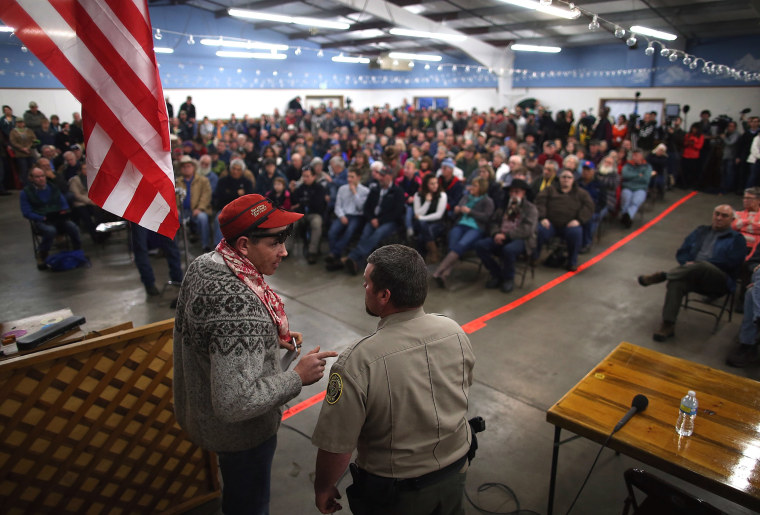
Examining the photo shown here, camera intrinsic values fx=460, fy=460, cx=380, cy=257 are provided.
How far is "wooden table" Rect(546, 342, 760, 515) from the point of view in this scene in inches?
73.6

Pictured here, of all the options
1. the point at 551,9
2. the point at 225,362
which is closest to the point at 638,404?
the point at 225,362

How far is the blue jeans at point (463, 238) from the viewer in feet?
19.2

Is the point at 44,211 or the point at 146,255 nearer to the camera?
the point at 146,255

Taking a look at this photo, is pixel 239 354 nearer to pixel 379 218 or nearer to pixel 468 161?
pixel 379 218

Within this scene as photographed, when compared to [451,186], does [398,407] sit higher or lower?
lower

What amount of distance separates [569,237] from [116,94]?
579cm

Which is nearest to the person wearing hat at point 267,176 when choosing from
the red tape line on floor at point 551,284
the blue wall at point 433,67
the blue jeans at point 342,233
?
the blue jeans at point 342,233

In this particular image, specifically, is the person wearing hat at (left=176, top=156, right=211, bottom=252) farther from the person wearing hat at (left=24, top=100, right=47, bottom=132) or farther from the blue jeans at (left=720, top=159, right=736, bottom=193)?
the blue jeans at (left=720, top=159, right=736, bottom=193)

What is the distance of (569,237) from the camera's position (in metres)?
6.25

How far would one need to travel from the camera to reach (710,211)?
9328 mm

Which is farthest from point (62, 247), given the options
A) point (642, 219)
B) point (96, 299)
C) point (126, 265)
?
point (642, 219)

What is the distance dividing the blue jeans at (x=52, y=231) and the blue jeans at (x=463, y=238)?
557 cm

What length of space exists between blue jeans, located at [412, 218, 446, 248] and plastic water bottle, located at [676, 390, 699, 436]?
14.4 ft

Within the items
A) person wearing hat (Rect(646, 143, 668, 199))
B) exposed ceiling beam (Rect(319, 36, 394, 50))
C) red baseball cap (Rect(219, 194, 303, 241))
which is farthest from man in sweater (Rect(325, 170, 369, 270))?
exposed ceiling beam (Rect(319, 36, 394, 50))
